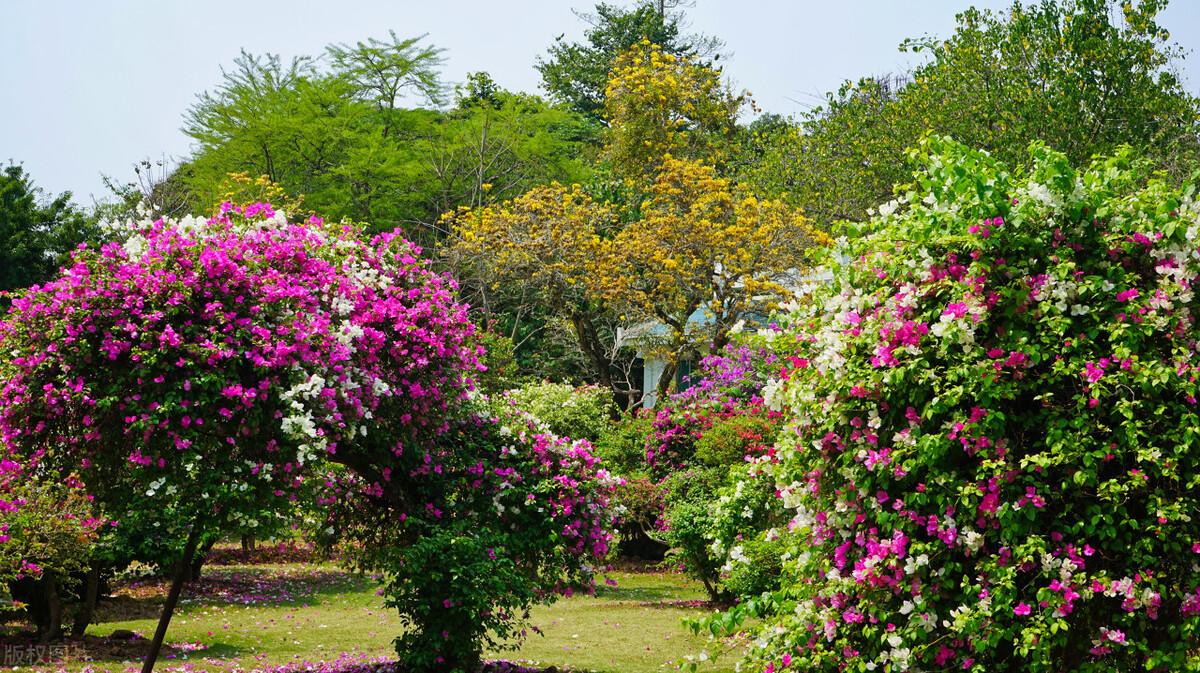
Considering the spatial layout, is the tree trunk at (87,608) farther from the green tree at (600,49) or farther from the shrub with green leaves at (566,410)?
the green tree at (600,49)

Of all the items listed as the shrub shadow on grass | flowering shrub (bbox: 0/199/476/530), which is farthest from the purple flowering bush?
the shrub shadow on grass

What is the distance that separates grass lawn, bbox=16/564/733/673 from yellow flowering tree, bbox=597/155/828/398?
19.7 feet

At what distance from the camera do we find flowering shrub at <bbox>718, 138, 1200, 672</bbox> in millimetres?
4738

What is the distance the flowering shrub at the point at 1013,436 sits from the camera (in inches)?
187

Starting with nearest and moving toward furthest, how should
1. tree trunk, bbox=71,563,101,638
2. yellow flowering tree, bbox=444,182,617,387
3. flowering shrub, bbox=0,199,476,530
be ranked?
1. flowering shrub, bbox=0,199,476,530
2. tree trunk, bbox=71,563,101,638
3. yellow flowering tree, bbox=444,182,617,387

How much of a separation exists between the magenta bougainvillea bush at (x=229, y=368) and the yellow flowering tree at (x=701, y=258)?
572 inches

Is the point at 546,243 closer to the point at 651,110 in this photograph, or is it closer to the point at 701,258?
the point at 701,258

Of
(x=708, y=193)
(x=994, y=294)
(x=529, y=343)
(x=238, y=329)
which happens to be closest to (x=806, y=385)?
(x=994, y=294)

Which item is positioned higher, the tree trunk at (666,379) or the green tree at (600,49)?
the green tree at (600,49)

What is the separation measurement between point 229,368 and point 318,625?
776 centimetres

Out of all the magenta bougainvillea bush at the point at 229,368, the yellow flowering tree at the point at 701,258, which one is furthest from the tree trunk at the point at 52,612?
the yellow flowering tree at the point at 701,258

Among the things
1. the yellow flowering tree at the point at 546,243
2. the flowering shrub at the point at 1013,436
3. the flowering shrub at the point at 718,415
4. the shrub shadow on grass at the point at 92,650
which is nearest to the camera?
the flowering shrub at the point at 1013,436

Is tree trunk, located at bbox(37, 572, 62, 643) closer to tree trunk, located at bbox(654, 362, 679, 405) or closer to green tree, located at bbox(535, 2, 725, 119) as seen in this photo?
tree trunk, located at bbox(654, 362, 679, 405)

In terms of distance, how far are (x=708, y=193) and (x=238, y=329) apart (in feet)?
56.7
